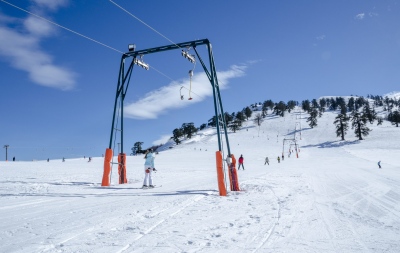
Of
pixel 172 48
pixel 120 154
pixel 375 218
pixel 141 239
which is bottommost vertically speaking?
pixel 375 218

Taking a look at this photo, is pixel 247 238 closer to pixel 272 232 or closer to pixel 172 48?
pixel 272 232

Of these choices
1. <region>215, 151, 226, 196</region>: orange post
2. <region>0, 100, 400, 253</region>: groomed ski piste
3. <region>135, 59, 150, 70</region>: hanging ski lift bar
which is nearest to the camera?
<region>0, 100, 400, 253</region>: groomed ski piste

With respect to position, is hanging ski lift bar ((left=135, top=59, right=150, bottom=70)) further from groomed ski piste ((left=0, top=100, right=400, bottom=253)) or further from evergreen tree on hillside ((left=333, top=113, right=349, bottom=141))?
evergreen tree on hillside ((left=333, top=113, right=349, bottom=141))

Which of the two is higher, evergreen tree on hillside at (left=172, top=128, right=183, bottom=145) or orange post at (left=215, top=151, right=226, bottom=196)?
evergreen tree on hillside at (left=172, top=128, right=183, bottom=145)

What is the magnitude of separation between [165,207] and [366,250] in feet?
15.1

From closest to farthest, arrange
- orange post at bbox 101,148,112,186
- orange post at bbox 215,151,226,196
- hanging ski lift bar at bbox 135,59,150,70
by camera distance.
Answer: orange post at bbox 215,151,226,196 → orange post at bbox 101,148,112,186 → hanging ski lift bar at bbox 135,59,150,70

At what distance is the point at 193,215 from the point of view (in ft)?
20.1

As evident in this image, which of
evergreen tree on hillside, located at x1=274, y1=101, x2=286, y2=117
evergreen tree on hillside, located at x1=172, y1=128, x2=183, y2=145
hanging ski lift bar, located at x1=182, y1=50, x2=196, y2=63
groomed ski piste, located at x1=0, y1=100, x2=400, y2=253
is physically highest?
evergreen tree on hillside, located at x1=274, y1=101, x2=286, y2=117

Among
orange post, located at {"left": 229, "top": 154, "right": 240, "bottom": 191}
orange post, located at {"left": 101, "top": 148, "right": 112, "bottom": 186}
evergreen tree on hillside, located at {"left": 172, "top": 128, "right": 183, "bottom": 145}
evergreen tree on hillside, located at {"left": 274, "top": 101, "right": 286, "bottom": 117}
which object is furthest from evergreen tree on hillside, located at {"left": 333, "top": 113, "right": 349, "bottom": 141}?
evergreen tree on hillside, located at {"left": 274, "top": 101, "right": 286, "bottom": 117}

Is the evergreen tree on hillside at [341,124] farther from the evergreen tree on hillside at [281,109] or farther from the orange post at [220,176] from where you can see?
the evergreen tree on hillside at [281,109]

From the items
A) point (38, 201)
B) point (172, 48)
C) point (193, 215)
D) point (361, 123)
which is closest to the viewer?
point (193, 215)

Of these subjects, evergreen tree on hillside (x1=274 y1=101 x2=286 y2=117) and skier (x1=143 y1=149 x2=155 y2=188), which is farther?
evergreen tree on hillside (x1=274 y1=101 x2=286 y2=117)

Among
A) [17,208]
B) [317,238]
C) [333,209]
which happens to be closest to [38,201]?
[17,208]

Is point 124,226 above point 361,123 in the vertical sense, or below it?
below
